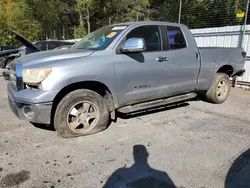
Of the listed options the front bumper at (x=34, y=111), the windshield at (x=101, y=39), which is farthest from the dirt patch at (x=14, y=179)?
the windshield at (x=101, y=39)

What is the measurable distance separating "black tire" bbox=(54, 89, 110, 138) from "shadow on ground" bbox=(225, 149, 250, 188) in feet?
6.58

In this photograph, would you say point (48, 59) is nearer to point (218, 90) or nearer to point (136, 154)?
point (136, 154)

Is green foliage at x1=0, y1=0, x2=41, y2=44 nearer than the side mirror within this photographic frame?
No

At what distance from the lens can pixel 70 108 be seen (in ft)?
11.3

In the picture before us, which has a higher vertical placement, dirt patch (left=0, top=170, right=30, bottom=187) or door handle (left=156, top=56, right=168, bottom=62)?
door handle (left=156, top=56, right=168, bottom=62)

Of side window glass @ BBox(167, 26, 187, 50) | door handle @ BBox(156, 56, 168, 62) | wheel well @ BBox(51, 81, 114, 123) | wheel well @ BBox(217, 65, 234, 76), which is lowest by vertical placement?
wheel well @ BBox(51, 81, 114, 123)

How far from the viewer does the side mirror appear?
3.56m

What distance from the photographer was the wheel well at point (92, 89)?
344 centimetres

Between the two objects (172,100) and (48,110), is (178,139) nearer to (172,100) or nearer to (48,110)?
(172,100)

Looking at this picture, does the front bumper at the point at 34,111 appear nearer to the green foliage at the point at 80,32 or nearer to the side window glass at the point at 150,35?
the side window glass at the point at 150,35

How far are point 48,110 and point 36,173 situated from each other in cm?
92

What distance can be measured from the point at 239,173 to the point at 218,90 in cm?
310

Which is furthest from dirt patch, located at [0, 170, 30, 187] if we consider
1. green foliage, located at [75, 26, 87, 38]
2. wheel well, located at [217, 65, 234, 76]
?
green foliage, located at [75, 26, 87, 38]

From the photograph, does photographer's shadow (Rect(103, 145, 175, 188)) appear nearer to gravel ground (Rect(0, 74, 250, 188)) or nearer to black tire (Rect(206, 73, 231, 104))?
gravel ground (Rect(0, 74, 250, 188))
